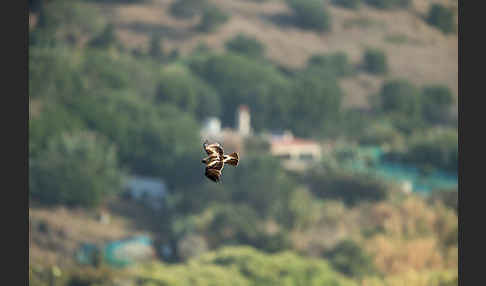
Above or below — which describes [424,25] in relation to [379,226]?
above

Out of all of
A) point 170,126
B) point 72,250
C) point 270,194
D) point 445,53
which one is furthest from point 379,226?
point 445,53

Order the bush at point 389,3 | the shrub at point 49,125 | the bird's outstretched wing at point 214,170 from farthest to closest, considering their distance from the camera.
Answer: the bush at point 389,3 < the shrub at point 49,125 < the bird's outstretched wing at point 214,170

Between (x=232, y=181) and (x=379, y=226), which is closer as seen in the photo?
(x=379, y=226)

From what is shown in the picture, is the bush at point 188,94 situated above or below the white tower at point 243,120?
above

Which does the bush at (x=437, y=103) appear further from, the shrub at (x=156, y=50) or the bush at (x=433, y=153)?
the shrub at (x=156, y=50)

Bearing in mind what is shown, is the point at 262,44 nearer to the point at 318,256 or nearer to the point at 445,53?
the point at 445,53

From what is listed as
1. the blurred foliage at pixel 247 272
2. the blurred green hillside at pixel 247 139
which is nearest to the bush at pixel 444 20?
the blurred green hillside at pixel 247 139

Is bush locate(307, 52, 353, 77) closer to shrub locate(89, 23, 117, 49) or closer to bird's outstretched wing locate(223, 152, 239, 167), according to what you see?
shrub locate(89, 23, 117, 49)
